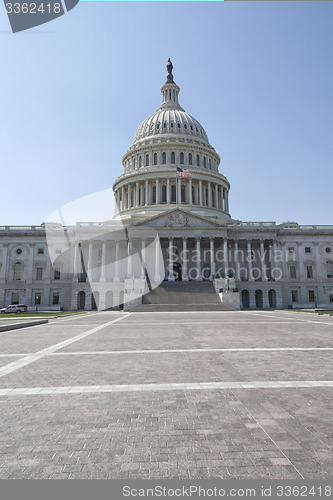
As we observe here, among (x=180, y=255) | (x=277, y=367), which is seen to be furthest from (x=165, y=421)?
(x=180, y=255)

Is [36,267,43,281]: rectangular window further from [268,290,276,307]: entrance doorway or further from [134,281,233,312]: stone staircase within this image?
[268,290,276,307]: entrance doorway

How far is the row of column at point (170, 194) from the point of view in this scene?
73.3 meters

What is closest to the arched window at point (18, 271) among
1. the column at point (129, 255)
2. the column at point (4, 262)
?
the column at point (4, 262)

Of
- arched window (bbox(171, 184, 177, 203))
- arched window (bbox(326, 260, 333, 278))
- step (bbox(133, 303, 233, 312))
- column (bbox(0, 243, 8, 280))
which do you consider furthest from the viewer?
arched window (bbox(171, 184, 177, 203))

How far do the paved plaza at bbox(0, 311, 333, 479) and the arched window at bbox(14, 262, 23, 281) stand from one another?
192ft

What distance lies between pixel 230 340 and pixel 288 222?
71251 mm

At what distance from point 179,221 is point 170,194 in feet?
46.8

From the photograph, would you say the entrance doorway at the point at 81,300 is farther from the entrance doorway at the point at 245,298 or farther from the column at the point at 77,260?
the entrance doorway at the point at 245,298

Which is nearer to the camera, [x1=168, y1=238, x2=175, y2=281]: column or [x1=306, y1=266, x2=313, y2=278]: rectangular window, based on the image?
[x1=168, y1=238, x2=175, y2=281]: column

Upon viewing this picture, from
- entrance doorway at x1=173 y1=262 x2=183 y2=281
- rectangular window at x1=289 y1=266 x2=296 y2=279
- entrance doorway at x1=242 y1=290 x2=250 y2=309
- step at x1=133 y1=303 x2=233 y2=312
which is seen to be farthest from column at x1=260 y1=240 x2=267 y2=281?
step at x1=133 y1=303 x2=233 y2=312

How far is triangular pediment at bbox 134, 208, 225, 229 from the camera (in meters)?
61.1

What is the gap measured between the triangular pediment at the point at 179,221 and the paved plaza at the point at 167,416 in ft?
167

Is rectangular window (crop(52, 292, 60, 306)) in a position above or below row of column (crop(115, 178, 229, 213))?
below

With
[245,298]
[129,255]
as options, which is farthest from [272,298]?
[129,255]
